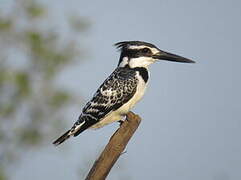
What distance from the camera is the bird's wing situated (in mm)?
5812

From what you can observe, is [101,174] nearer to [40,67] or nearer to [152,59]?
[152,59]

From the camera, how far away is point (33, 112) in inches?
551

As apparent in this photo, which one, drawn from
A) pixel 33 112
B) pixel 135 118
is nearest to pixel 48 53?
pixel 33 112

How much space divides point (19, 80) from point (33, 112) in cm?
83

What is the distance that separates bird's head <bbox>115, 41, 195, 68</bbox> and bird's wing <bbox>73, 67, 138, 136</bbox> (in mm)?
173

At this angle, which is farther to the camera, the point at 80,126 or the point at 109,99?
the point at 109,99

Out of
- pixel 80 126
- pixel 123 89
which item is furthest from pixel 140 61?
pixel 80 126

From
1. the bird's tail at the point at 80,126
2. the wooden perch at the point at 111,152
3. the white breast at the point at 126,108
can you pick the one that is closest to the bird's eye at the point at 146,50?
the white breast at the point at 126,108

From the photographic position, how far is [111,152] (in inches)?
174

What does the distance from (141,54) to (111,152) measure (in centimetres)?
176

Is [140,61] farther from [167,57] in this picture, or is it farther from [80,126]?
[80,126]

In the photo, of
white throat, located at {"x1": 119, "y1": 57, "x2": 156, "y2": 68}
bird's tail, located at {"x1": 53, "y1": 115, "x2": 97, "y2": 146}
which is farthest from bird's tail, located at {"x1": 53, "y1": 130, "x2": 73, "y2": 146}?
white throat, located at {"x1": 119, "y1": 57, "x2": 156, "y2": 68}

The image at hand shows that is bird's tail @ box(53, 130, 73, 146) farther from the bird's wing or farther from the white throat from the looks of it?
the white throat

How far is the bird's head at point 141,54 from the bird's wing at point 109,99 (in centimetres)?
17
